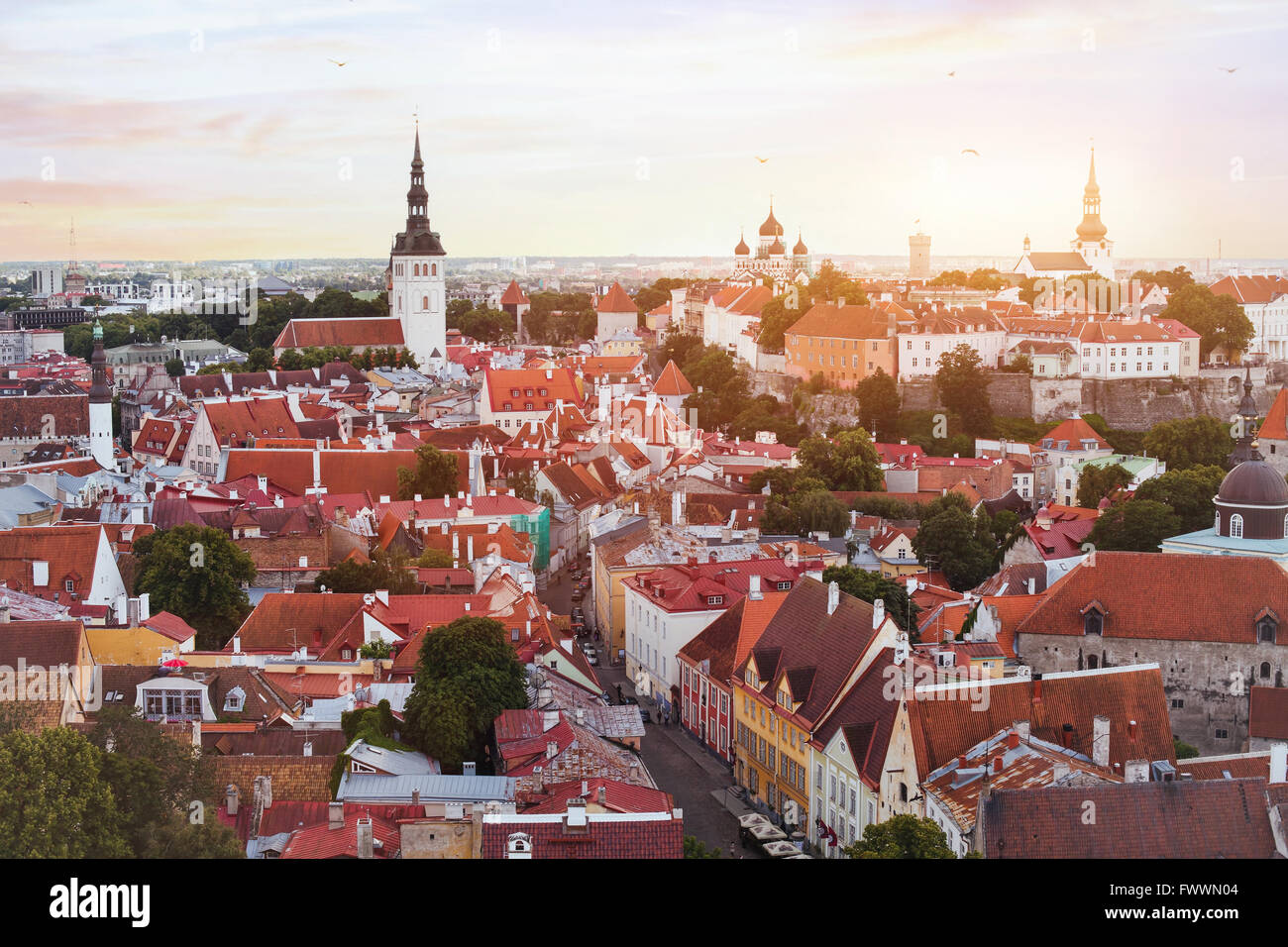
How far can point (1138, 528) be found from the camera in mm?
21531

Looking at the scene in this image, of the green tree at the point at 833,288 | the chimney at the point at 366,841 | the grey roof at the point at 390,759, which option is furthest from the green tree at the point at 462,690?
the green tree at the point at 833,288

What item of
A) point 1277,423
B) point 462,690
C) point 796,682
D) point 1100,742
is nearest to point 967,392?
point 1277,423

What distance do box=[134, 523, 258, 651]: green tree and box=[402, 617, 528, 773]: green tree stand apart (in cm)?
403

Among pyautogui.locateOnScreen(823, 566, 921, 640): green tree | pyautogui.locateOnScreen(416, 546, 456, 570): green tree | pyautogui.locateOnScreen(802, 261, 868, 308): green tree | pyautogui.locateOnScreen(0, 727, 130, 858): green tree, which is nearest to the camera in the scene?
pyautogui.locateOnScreen(0, 727, 130, 858): green tree

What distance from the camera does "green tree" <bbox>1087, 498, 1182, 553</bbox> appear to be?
70.3ft

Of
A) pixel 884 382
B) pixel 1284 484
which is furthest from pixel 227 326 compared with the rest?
pixel 1284 484

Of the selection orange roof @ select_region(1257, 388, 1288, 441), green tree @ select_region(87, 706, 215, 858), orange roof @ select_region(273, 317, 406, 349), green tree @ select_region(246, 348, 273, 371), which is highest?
orange roof @ select_region(273, 317, 406, 349)

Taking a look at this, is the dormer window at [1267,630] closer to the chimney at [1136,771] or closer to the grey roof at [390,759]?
the chimney at [1136,771]

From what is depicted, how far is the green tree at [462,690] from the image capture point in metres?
11.6

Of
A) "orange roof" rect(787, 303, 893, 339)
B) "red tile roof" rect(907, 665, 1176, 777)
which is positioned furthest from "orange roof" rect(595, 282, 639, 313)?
"red tile roof" rect(907, 665, 1176, 777)

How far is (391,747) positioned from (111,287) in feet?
263

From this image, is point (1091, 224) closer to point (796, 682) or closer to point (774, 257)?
point (774, 257)

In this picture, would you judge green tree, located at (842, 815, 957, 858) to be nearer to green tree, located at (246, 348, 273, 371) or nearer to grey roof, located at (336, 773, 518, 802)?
grey roof, located at (336, 773, 518, 802)
